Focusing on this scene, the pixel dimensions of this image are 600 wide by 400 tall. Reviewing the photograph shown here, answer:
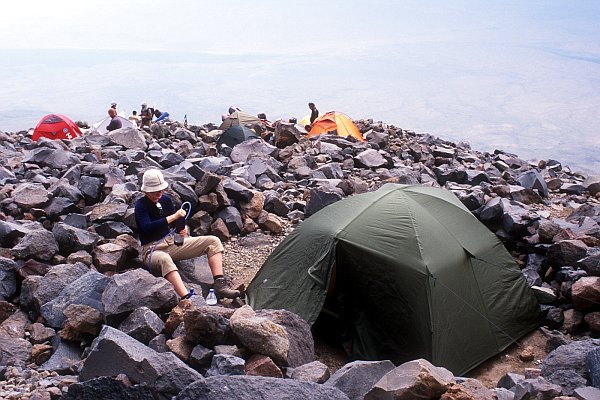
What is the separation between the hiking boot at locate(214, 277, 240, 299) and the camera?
7.79 metres

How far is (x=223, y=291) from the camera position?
7801 mm

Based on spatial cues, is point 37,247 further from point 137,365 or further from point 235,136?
point 235,136

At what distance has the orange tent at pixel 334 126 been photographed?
21.9 metres

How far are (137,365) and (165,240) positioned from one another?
354cm

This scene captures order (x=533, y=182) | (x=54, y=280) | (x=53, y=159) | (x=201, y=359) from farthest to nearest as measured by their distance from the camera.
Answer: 1. (x=533, y=182)
2. (x=53, y=159)
3. (x=54, y=280)
4. (x=201, y=359)

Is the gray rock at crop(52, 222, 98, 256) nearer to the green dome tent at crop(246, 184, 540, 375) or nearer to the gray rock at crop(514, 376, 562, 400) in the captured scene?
the green dome tent at crop(246, 184, 540, 375)

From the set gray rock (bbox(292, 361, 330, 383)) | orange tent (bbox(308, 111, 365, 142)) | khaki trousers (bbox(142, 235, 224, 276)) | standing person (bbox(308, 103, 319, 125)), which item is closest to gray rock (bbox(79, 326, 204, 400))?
gray rock (bbox(292, 361, 330, 383))

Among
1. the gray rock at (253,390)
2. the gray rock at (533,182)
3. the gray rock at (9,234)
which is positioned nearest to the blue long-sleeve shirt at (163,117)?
the gray rock at (533,182)

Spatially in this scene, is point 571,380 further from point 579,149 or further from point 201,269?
point 579,149

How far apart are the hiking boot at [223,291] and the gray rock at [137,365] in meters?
3.20

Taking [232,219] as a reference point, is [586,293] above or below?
below

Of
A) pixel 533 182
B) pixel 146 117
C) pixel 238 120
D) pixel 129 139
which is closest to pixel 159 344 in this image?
A: pixel 129 139

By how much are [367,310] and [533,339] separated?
2.31 m

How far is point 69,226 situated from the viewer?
26.3 feet
